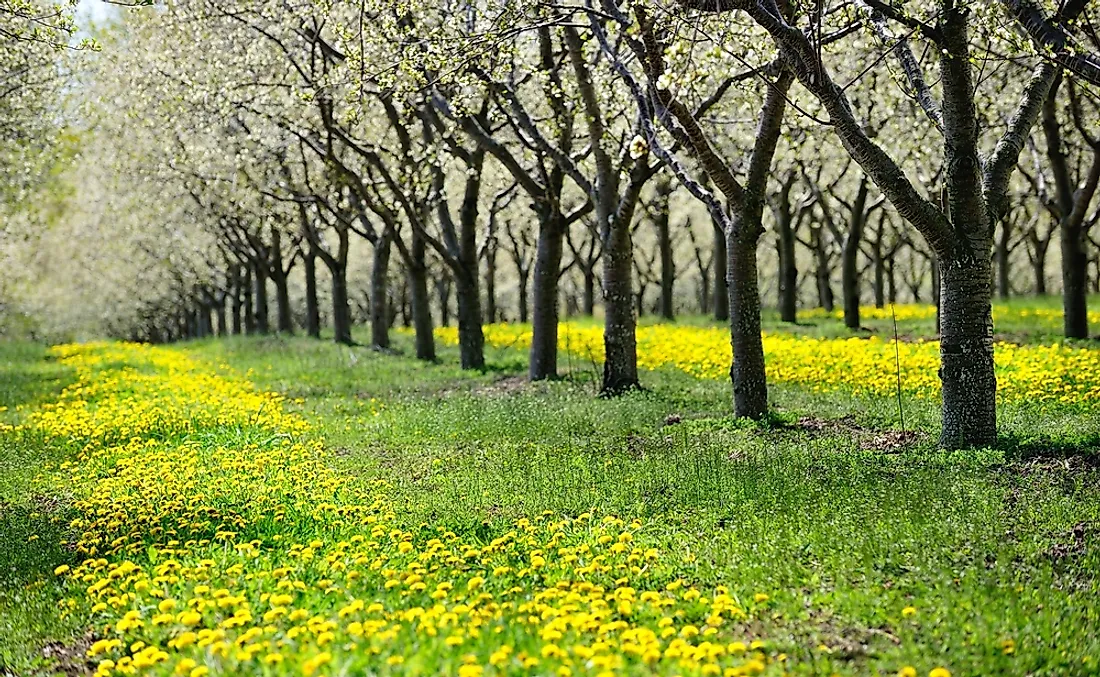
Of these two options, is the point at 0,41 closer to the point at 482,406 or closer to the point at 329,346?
the point at 482,406

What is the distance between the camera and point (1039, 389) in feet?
41.2

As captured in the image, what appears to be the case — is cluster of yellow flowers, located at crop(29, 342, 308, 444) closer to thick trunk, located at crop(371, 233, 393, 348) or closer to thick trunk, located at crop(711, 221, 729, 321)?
thick trunk, located at crop(371, 233, 393, 348)

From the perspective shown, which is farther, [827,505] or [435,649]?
[827,505]

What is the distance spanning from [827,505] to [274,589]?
389 cm

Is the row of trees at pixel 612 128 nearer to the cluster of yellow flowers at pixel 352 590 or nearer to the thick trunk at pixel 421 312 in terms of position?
the thick trunk at pixel 421 312

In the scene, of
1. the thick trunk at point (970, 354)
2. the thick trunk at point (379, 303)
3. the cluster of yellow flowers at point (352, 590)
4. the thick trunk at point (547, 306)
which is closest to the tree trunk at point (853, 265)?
the thick trunk at point (547, 306)

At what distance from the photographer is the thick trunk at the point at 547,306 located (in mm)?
17484

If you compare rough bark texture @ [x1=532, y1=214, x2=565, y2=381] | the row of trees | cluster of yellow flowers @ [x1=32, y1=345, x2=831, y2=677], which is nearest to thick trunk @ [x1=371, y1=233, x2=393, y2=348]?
the row of trees

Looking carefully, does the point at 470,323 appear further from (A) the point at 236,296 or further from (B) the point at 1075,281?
(A) the point at 236,296

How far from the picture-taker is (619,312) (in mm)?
15102

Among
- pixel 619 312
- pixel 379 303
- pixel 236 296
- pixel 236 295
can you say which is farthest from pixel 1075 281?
pixel 236 296

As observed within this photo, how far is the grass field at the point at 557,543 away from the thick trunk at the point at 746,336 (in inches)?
16.1

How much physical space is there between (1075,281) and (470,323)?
36.7ft

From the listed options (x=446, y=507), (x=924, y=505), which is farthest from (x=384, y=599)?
(x=924, y=505)
